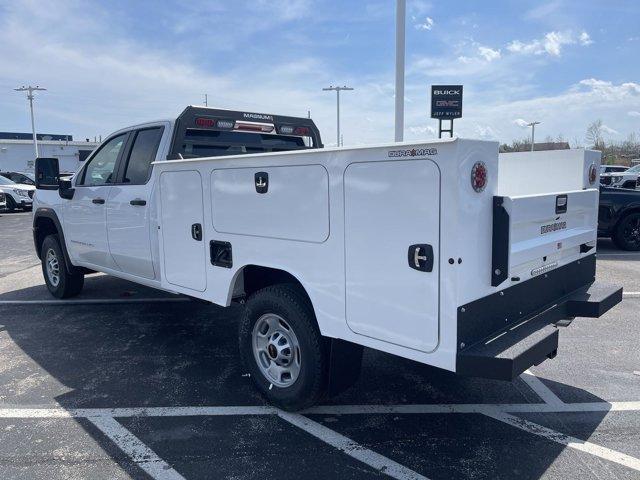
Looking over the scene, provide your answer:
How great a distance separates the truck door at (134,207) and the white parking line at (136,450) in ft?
5.51

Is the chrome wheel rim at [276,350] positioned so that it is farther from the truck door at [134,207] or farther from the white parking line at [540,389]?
the white parking line at [540,389]

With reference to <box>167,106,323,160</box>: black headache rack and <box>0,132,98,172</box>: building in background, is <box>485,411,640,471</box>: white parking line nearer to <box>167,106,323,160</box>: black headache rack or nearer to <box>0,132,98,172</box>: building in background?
<box>167,106,323,160</box>: black headache rack

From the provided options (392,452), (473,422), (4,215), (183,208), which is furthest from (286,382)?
(4,215)

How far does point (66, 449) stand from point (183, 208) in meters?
1.92

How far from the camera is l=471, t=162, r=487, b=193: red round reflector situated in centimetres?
269

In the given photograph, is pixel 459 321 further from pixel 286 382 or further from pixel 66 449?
pixel 66 449

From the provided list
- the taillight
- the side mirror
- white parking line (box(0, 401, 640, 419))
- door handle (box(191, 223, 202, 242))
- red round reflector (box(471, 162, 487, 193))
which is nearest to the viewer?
red round reflector (box(471, 162, 487, 193))

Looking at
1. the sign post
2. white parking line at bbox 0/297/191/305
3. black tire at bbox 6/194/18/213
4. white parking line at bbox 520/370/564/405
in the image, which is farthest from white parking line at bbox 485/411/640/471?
black tire at bbox 6/194/18/213

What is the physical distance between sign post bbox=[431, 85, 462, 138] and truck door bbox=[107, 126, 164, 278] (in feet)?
27.4

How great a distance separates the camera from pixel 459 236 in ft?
8.65

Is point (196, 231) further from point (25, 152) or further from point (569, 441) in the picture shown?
point (25, 152)

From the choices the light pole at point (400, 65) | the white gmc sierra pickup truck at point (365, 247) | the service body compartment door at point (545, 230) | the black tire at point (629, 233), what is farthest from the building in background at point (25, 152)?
the service body compartment door at point (545, 230)

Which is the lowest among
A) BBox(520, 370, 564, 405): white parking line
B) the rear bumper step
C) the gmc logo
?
BBox(520, 370, 564, 405): white parking line

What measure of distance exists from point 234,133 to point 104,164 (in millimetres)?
1521
